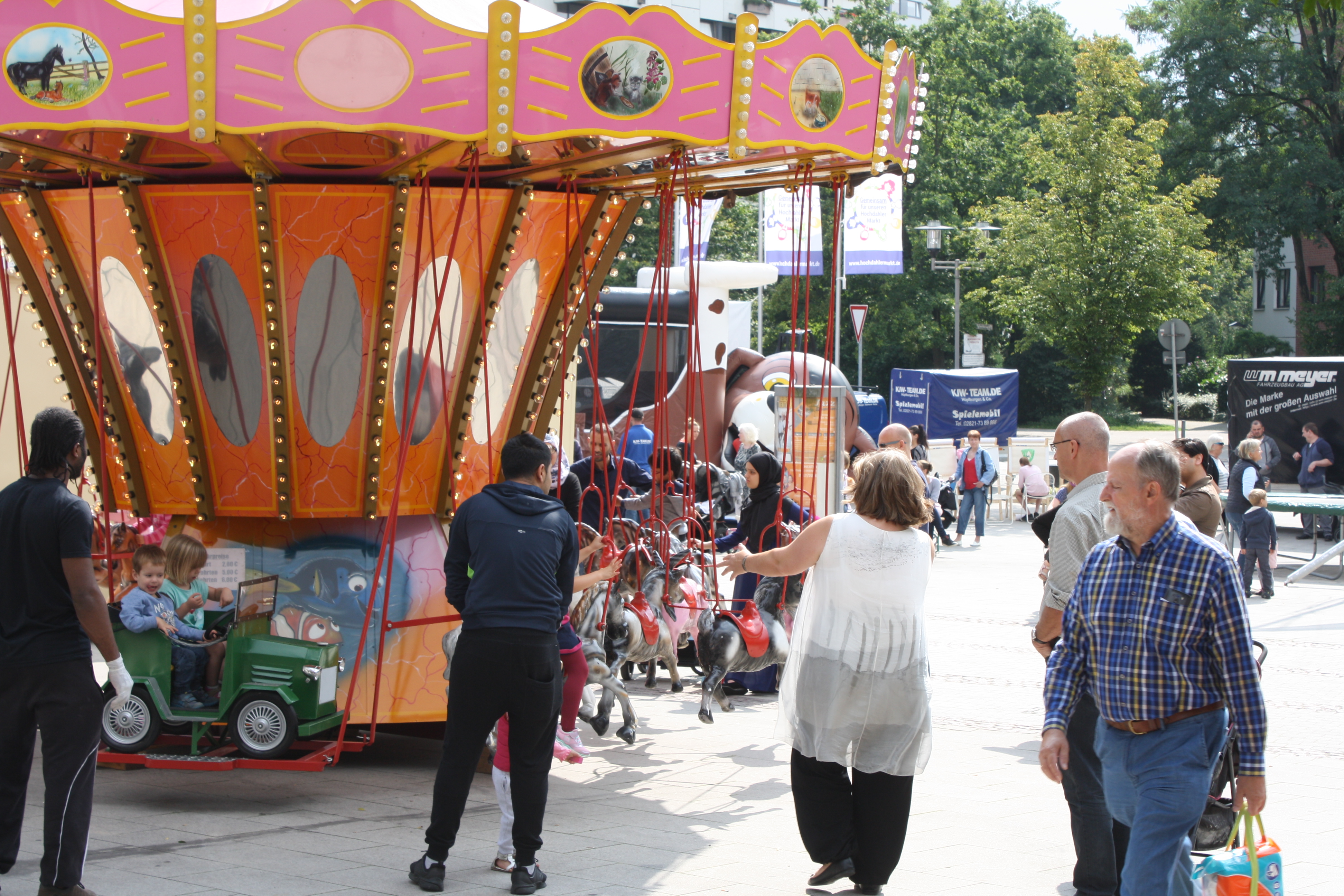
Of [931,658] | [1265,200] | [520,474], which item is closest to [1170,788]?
[520,474]

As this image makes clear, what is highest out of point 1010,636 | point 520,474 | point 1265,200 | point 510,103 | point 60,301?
point 1265,200

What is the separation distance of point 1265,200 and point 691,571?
30287 mm

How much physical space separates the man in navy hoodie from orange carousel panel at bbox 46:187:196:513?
2.69 metres

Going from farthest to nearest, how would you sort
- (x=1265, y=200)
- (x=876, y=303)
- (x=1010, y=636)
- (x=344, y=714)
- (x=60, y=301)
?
(x=876, y=303), (x=1265, y=200), (x=1010, y=636), (x=60, y=301), (x=344, y=714)

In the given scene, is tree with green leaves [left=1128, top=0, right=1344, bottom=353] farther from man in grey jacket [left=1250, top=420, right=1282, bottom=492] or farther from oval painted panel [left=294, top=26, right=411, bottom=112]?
oval painted panel [left=294, top=26, right=411, bottom=112]

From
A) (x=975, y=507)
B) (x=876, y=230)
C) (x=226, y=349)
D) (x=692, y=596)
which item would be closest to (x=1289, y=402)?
(x=975, y=507)

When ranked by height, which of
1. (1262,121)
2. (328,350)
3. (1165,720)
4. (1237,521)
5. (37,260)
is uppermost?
(1262,121)

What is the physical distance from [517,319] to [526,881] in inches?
133

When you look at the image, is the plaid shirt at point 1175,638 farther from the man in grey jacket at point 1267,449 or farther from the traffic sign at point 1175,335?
the traffic sign at point 1175,335

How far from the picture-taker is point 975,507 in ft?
60.4

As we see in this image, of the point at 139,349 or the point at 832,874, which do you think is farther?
the point at 139,349

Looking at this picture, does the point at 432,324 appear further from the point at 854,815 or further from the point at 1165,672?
the point at 1165,672

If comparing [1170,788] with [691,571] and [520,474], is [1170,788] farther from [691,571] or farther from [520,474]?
[691,571]

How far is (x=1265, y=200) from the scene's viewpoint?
32938mm
